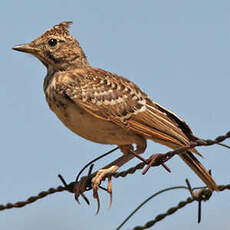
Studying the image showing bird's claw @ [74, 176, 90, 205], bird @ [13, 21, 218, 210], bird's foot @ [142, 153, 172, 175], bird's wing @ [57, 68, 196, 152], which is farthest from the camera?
bird's wing @ [57, 68, 196, 152]

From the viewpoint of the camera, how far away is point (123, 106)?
859cm

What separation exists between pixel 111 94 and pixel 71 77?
2.20ft

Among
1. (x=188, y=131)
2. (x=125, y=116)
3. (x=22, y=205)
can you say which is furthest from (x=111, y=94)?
(x=22, y=205)

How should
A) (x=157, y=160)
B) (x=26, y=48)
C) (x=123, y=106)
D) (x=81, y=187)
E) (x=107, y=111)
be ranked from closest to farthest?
1. (x=157, y=160)
2. (x=81, y=187)
3. (x=107, y=111)
4. (x=123, y=106)
5. (x=26, y=48)

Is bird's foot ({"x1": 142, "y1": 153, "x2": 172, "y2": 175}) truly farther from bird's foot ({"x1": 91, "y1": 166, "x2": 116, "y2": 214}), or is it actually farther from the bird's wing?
the bird's wing

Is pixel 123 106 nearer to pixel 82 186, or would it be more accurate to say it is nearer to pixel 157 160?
pixel 82 186

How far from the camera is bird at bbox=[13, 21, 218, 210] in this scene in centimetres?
798

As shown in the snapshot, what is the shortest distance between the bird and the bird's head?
16mm

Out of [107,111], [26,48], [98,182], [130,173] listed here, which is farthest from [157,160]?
[26,48]

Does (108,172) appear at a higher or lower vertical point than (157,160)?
higher

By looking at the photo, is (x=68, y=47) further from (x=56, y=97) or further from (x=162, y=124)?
(x=162, y=124)

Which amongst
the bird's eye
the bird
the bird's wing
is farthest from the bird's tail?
the bird's eye

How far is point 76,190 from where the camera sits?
7.53 metres

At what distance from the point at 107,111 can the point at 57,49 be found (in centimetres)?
177
